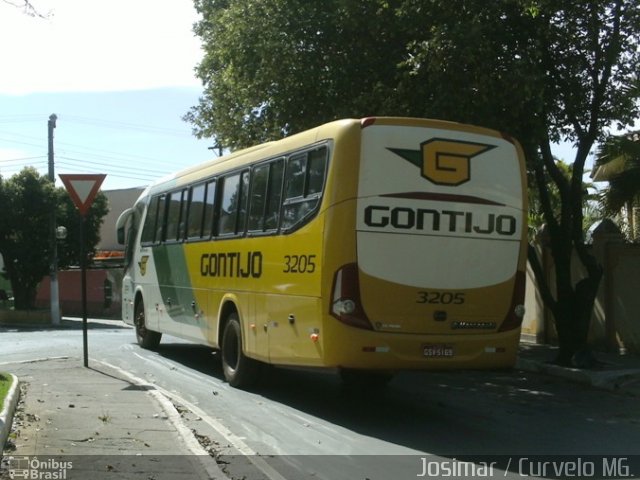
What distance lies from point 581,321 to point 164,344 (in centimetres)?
949

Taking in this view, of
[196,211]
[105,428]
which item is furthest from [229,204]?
[105,428]

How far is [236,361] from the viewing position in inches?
429

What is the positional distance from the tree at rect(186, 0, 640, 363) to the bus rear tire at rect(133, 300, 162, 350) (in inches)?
203

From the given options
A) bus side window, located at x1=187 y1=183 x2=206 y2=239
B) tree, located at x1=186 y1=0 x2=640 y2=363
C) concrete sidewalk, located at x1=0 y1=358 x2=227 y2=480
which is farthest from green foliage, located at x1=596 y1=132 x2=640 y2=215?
concrete sidewalk, located at x1=0 y1=358 x2=227 y2=480

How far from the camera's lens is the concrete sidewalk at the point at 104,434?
6.22m

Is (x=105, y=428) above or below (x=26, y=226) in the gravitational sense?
below

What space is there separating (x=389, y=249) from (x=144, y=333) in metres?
9.32

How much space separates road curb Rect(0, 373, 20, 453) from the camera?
6.63 m

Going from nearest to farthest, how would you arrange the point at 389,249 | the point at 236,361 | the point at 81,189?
the point at 389,249, the point at 236,361, the point at 81,189

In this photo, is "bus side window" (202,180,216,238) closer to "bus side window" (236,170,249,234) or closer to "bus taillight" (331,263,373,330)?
"bus side window" (236,170,249,234)

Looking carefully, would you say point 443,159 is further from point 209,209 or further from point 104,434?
point 104,434

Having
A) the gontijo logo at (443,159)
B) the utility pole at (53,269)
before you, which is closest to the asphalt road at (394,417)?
the gontijo logo at (443,159)

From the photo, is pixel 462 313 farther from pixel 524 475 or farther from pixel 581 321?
pixel 581 321

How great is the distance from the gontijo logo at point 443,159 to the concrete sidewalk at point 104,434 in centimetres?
390
